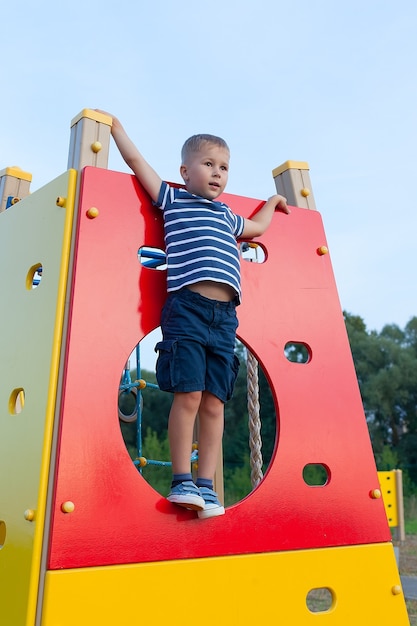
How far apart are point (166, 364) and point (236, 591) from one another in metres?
0.58

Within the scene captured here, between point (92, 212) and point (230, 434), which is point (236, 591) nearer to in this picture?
point (92, 212)

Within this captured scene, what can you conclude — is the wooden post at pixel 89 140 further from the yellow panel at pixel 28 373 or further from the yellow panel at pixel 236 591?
the yellow panel at pixel 236 591

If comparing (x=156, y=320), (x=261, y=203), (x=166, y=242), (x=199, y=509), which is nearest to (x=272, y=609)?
(x=199, y=509)

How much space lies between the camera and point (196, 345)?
5.74 feet

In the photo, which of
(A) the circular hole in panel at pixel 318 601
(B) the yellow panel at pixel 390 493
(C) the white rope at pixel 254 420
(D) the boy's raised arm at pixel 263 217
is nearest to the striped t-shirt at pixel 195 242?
(D) the boy's raised arm at pixel 263 217

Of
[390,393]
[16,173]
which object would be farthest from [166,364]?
[390,393]

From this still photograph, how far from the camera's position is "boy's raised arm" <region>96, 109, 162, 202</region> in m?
1.87

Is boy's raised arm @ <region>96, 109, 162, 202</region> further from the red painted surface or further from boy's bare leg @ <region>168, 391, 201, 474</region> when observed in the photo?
boy's bare leg @ <region>168, 391, 201, 474</region>

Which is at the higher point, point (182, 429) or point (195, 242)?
point (195, 242)

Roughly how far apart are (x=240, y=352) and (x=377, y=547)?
11814 mm

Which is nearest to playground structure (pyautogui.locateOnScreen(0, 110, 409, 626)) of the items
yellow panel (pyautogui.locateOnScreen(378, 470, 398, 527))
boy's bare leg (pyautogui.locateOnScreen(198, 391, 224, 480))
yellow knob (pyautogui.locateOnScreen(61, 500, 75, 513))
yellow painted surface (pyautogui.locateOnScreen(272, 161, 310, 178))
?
yellow knob (pyautogui.locateOnScreen(61, 500, 75, 513))

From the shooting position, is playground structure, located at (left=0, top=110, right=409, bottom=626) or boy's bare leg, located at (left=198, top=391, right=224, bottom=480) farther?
boy's bare leg, located at (left=198, top=391, right=224, bottom=480)

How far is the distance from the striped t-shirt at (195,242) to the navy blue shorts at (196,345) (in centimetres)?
5

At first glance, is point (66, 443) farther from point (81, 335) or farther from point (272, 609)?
point (272, 609)
